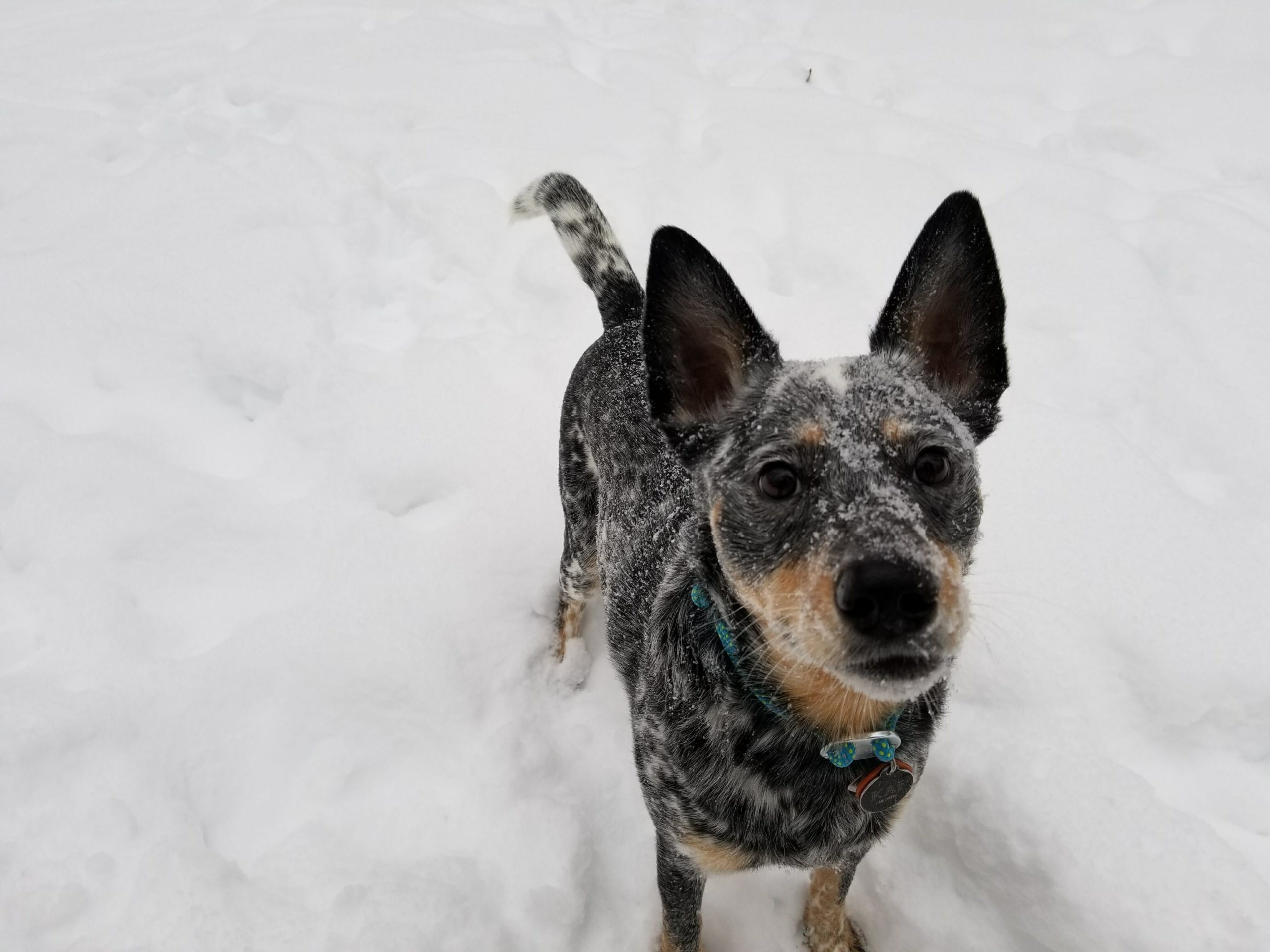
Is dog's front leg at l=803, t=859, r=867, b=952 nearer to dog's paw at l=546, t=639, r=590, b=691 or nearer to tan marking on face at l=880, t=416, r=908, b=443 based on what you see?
dog's paw at l=546, t=639, r=590, b=691

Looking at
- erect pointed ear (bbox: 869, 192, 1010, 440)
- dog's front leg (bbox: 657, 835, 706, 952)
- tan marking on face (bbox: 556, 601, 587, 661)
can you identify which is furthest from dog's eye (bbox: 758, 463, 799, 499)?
tan marking on face (bbox: 556, 601, 587, 661)

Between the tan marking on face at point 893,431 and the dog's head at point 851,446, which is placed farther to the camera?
the tan marking on face at point 893,431

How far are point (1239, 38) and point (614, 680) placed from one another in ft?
25.7

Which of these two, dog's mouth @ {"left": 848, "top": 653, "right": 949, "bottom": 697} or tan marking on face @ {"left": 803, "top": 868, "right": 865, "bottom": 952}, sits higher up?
dog's mouth @ {"left": 848, "top": 653, "right": 949, "bottom": 697}

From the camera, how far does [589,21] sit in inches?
293

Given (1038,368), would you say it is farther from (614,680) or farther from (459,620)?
(459,620)

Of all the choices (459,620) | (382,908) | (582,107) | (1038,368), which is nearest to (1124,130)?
(1038,368)

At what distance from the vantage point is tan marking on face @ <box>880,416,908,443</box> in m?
1.71

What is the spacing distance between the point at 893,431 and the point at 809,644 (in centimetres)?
57

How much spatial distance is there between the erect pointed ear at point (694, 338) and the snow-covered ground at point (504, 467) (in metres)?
1.56

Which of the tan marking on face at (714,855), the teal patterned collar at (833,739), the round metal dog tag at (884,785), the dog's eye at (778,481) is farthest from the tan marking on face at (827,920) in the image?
the dog's eye at (778,481)

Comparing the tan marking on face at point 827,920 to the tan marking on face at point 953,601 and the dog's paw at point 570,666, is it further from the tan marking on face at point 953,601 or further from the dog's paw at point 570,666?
the tan marking on face at point 953,601

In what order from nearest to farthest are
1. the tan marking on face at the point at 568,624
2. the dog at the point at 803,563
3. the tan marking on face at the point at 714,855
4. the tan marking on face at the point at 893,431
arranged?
the dog at the point at 803,563
the tan marking on face at the point at 893,431
the tan marking on face at the point at 714,855
the tan marking on face at the point at 568,624

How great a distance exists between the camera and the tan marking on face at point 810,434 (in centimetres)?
172
